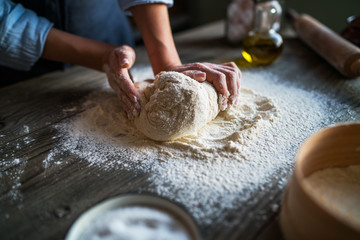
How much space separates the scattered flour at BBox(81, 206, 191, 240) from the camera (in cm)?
50

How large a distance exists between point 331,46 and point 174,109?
900mm

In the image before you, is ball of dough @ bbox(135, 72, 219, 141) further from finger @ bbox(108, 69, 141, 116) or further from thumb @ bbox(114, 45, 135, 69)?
thumb @ bbox(114, 45, 135, 69)

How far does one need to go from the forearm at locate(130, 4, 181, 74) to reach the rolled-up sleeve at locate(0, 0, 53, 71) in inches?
15.8

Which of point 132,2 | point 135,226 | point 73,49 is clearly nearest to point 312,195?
point 135,226

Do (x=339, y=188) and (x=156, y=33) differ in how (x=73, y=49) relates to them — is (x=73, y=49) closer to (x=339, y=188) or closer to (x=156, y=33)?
(x=156, y=33)

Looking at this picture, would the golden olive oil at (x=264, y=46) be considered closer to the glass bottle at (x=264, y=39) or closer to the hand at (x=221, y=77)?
the glass bottle at (x=264, y=39)

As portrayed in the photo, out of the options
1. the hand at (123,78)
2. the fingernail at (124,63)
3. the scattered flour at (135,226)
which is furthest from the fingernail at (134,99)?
the scattered flour at (135,226)

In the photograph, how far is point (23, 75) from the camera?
135 centimetres

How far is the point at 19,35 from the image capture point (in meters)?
1.08

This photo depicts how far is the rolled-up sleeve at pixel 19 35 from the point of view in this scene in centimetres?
105

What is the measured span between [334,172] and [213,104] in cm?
40

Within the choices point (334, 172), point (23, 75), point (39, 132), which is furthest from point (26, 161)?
point (334, 172)

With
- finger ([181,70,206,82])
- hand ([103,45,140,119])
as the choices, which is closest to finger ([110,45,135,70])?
hand ([103,45,140,119])

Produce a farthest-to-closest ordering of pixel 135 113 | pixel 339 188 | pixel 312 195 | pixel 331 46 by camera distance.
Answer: pixel 331 46, pixel 135 113, pixel 339 188, pixel 312 195
